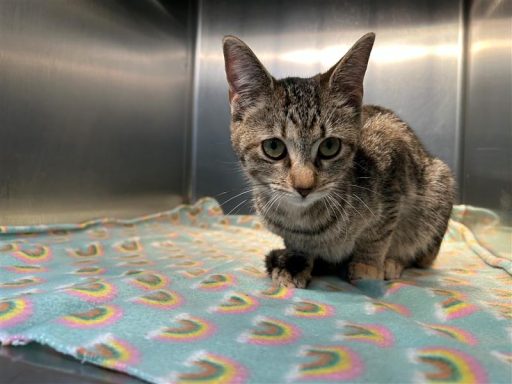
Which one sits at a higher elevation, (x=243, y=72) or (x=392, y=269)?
(x=243, y=72)

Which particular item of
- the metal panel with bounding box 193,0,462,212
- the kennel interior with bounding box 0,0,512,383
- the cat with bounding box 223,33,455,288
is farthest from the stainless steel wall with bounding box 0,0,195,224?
the cat with bounding box 223,33,455,288

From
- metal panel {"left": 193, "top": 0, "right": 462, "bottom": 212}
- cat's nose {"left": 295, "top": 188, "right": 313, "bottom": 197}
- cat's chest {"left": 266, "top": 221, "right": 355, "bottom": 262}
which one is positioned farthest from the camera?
metal panel {"left": 193, "top": 0, "right": 462, "bottom": 212}

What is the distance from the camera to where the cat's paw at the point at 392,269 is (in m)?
1.22

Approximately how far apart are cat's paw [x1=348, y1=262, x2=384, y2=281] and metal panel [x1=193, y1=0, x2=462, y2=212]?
1042mm

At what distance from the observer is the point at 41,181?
1493 millimetres

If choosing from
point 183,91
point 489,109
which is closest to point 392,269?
point 489,109

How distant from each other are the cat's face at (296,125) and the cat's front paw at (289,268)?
14 cm

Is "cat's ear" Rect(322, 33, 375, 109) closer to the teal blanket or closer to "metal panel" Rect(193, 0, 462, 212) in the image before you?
the teal blanket

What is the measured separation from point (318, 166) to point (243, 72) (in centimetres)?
32

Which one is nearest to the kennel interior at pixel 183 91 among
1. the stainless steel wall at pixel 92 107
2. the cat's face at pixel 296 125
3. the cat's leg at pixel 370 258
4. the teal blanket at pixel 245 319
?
the stainless steel wall at pixel 92 107

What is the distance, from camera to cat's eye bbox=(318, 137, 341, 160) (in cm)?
105

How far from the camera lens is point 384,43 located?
1.98 metres

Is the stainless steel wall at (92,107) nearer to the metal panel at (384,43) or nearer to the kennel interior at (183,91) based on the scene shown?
the kennel interior at (183,91)

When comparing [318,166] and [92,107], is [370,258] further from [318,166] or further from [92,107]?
[92,107]
